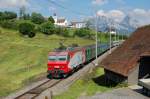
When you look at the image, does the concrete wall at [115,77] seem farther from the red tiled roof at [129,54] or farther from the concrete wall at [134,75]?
the red tiled roof at [129,54]

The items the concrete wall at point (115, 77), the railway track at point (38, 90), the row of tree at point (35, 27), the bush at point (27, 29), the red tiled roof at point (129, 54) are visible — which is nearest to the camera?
the red tiled roof at point (129, 54)

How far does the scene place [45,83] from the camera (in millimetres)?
39406

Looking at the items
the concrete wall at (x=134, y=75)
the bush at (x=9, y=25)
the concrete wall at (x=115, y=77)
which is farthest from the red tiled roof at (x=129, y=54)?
the bush at (x=9, y=25)

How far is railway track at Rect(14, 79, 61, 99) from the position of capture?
3181cm

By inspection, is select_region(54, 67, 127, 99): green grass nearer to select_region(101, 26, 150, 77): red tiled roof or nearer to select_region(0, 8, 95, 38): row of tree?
select_region(101, 26, 150, 77): red tiled roof

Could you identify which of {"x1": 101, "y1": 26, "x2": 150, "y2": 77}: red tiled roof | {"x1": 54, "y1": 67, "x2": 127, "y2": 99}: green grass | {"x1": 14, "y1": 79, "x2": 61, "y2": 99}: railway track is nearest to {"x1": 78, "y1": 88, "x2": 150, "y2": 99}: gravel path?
{"x1": 101, "y1": 26, "x2": 150, "y2": 77}: red tiled roof

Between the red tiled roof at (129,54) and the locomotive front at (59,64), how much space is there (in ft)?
21.8

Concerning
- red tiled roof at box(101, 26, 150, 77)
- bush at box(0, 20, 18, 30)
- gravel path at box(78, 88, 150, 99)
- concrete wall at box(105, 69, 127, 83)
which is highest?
bush at box(0, 20, 18, 30)

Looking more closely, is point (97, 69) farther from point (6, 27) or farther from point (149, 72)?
point (6, 27)

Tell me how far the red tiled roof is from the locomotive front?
6.63 meters

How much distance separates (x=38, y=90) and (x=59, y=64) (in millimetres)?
7746

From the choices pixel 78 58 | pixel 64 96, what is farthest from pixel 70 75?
pixel 64 96

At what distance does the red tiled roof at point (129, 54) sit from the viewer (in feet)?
99.8

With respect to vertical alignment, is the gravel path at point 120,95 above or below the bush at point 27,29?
below
